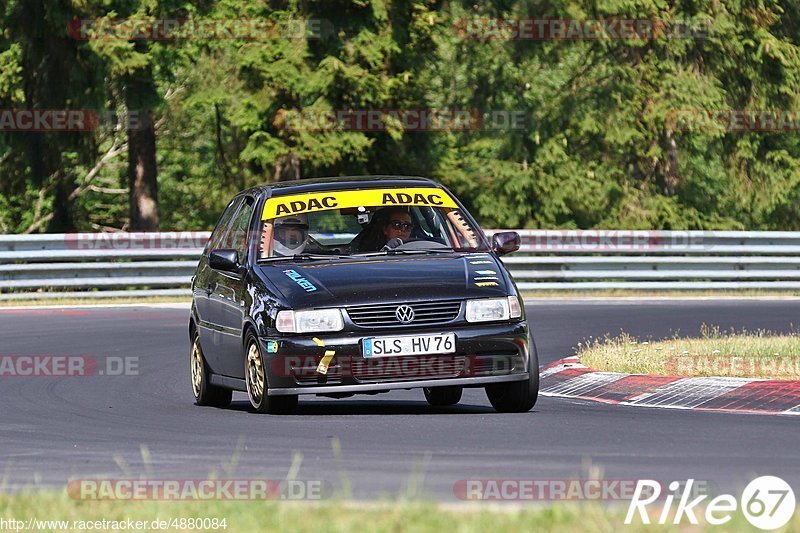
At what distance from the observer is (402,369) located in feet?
34.0

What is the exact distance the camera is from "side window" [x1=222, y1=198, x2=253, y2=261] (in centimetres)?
1200

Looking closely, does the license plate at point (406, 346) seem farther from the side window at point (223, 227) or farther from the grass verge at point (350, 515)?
the grass verge at point (350, 515)

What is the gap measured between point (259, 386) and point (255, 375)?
11 centimetres

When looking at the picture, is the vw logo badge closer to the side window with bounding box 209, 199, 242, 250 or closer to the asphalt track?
the asphalt track

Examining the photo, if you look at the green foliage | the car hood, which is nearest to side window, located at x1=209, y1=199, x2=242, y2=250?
the car hood

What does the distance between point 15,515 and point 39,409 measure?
18.3ft

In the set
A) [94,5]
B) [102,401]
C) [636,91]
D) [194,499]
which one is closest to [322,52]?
[94,5]

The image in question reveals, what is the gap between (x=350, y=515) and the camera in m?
6.29

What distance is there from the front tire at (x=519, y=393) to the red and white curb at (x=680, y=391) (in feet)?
3.84

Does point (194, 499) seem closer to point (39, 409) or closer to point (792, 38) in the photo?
point (39, 409)

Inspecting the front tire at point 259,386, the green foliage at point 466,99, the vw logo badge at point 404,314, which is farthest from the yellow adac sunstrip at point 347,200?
the green foliage at point 466,99

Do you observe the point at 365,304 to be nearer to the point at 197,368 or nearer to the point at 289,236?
the point at 289,236

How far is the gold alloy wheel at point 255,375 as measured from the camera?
10.8m

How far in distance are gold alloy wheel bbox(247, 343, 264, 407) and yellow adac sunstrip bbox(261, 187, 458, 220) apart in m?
1.23
